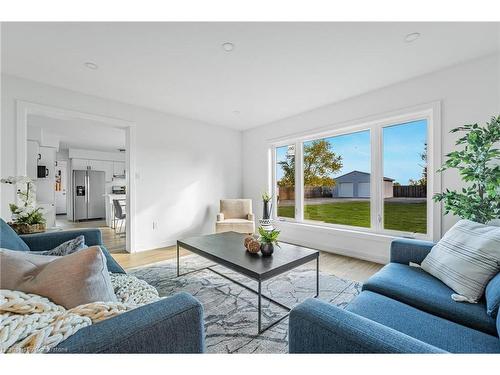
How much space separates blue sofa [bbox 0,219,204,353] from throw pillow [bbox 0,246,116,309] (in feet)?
0.62

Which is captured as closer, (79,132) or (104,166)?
(79,132)

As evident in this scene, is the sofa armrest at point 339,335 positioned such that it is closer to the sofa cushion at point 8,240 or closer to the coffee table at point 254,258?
the coffee table at point 254,258

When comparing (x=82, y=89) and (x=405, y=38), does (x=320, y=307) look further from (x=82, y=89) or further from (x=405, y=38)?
(x=82, y=89)

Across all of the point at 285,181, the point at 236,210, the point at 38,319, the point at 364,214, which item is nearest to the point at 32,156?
the point at 236,210

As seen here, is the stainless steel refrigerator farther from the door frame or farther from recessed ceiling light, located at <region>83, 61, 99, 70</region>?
recessed ceiling light, located at <region>83, 61, 99, 70</region>

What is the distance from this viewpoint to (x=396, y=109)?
288 cm

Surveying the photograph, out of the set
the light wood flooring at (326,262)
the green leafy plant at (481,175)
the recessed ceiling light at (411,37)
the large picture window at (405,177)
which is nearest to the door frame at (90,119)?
the light wood flooring at (326,262)

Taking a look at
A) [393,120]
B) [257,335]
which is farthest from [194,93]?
[257,335]

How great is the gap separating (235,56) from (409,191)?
2.74 m

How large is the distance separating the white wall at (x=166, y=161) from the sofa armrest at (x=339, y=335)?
3447 mm

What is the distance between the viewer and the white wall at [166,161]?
8.93ft

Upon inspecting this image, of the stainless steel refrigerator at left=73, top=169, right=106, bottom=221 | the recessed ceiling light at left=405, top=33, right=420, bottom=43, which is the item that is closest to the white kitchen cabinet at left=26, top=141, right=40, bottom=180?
the stainless steel refrigerator at left=73, top=169, right=106, bottom=221

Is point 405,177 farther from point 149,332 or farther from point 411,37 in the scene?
point 149,332

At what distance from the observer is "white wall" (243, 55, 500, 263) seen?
2.31m
